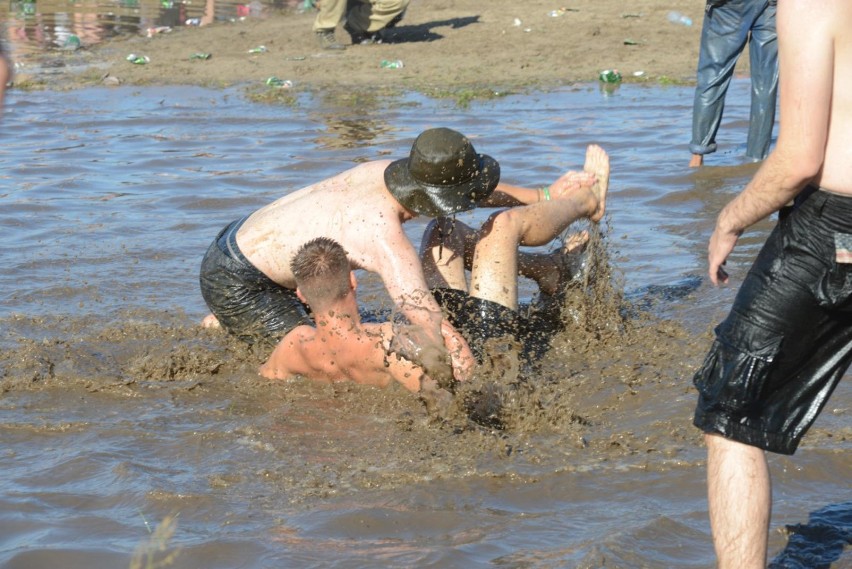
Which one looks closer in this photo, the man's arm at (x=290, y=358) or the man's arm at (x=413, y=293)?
the man's arm at (x=413, y=293)

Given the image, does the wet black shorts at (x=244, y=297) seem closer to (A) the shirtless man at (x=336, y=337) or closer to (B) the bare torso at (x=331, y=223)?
(B) the bare torso at (x=331, y=223)

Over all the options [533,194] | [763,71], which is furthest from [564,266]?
[763,71]

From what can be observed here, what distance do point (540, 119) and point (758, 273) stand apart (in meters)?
7.50

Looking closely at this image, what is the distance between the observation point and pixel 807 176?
2.81 m

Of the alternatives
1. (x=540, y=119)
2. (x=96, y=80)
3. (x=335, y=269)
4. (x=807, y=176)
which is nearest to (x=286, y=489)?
(x=335, y=269)

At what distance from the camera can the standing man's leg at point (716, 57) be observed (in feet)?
25.4

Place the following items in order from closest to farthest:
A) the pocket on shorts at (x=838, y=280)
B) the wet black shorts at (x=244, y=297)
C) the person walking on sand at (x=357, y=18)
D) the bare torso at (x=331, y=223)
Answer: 1. the pocket on shorts at (x=838, y=280)
2. the bare torso at (x=331, y=223)
3. the wet black shorts at (x=244, y=297)
4. the person walking on sand at (x=357, y=18)

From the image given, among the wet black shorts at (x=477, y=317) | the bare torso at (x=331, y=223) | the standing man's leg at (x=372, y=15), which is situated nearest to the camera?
the bare torso at (x=331, y=223)

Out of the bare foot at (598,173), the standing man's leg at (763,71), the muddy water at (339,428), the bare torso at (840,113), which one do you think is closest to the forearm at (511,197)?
the bare foot at (598,173)

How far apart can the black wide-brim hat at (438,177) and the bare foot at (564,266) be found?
96cm

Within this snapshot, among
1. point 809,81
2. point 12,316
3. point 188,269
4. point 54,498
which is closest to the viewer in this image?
point 809,81

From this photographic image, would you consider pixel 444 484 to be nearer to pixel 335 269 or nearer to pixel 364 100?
pixel 335 269

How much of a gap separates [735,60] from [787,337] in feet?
17.7

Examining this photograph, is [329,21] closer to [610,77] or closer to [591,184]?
[610,77]
